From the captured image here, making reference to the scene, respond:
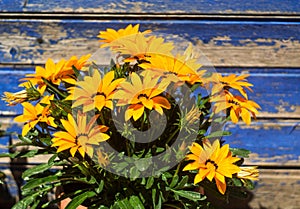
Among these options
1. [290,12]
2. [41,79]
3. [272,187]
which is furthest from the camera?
[272,187]

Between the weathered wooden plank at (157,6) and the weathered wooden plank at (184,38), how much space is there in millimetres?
37

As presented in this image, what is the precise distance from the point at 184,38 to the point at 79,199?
693 mm

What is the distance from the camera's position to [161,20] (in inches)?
68.1

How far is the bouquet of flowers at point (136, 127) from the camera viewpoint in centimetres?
123

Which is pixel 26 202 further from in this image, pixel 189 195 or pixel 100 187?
pixel 189 195

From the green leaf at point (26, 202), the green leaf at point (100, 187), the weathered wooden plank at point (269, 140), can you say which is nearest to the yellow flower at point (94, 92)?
the green leaf at point (100, 187)

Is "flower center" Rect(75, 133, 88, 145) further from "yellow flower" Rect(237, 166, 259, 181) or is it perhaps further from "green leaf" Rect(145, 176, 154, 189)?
"yellow flower" Rect(237, 166, 259, 181)

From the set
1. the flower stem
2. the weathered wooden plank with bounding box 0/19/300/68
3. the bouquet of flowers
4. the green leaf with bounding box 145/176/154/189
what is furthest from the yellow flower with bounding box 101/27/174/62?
the weathered wooden plank with bounding box 0/19/300/68

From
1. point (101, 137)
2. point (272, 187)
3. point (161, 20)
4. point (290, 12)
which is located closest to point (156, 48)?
point (101, 137)

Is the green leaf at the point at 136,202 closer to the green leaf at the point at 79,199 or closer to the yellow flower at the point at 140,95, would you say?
the green leaf at the point at 79,199

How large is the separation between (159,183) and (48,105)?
346mm

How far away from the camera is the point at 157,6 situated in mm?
1709

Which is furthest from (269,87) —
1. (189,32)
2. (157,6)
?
(157,6)

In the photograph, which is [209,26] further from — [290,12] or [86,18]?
[86,18]
